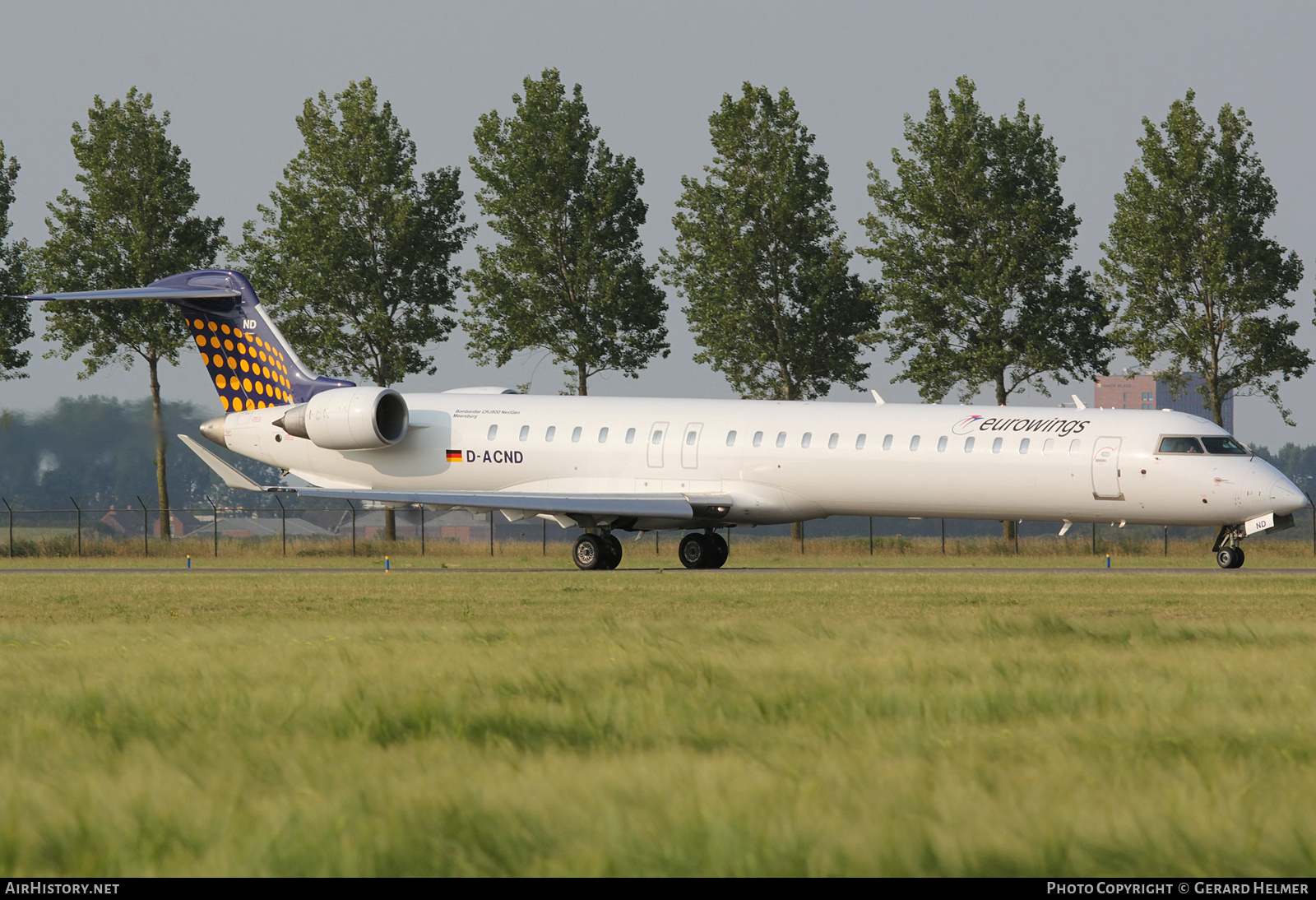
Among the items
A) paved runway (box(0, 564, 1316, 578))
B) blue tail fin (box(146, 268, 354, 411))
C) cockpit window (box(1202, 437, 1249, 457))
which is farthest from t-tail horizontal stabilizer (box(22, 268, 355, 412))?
cockpit window (box(1202, 437, 1249, 457))

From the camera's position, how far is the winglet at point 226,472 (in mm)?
34250

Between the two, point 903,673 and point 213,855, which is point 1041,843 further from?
point 903,673

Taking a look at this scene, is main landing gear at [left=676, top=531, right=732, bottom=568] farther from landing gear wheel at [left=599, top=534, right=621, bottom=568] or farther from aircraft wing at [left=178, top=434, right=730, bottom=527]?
aircraft wing at [left=178, top=434, right=730, bottom=527]

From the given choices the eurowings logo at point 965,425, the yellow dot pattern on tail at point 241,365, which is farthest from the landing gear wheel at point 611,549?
the yellow dot pattern on tail at point 241,365

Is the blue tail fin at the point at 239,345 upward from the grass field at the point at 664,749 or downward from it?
upward

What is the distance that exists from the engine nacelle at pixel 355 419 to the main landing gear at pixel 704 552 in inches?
273

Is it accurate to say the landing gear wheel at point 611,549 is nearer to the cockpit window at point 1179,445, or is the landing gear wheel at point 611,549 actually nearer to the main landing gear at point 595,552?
the main landing gear at point 595,552

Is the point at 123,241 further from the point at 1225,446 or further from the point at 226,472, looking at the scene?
the point at 1225,446

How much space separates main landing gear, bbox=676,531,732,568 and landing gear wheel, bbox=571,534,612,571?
5.57ft

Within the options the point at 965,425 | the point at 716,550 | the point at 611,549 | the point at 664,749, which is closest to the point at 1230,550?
the point at 965,425

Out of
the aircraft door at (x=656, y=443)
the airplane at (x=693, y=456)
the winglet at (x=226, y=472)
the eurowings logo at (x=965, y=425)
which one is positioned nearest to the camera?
the airplane at (x=693, y=456)

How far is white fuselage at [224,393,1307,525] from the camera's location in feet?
98.2
